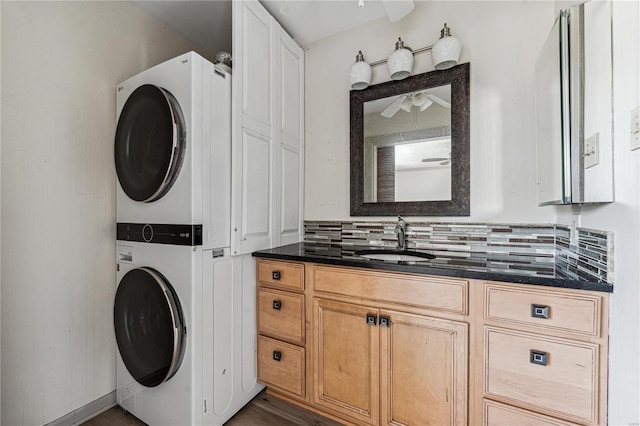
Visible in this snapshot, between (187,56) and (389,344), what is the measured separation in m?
1.73

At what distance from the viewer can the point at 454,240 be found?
1.71 m

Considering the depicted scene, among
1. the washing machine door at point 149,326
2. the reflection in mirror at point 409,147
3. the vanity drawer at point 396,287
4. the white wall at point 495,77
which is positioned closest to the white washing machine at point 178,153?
the washing machine door at point 149,326

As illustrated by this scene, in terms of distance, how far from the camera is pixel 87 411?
160 cm

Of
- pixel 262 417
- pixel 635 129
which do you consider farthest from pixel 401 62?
pixel 262 417

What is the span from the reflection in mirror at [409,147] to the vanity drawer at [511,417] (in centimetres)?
106

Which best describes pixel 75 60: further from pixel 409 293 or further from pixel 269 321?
pixel 409 293

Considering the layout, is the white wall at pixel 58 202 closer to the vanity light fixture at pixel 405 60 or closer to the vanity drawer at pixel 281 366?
the vanity drawer at pixel 281 366

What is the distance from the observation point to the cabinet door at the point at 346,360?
1400 mm

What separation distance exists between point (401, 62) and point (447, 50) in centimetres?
26

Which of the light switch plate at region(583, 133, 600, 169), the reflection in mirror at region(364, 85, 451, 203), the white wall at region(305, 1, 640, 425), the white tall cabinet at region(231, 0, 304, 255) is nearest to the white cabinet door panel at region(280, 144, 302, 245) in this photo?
the white tall cabinet at region(231, 0, 304, 255)

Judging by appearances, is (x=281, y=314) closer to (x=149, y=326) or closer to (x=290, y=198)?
(x=149, y=326)

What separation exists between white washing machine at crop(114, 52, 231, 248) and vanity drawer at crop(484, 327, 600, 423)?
139cm

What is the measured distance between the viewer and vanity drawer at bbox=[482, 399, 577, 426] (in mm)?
1061

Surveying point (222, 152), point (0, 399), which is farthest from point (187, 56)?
point (0, 399)
